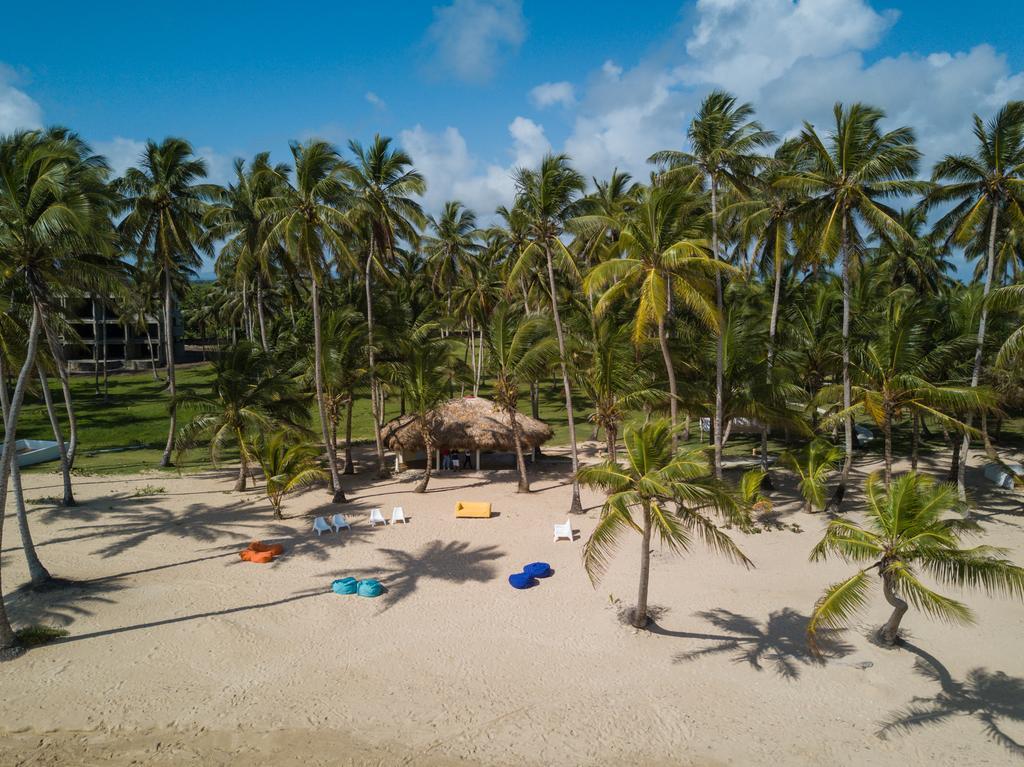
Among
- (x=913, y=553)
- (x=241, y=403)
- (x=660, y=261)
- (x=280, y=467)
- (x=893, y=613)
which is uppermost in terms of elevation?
(x=660, y=261)

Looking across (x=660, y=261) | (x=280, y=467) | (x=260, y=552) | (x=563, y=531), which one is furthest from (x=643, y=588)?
(x=280, y=467)

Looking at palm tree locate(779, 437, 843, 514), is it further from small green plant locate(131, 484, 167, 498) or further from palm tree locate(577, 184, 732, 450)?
small green plant locate(131, 484, 167, 498)

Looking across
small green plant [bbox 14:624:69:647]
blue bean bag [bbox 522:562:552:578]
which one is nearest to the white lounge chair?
blue bean bag [bbox 522:562:552:578]

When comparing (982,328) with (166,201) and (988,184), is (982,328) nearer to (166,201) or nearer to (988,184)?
(988,184)

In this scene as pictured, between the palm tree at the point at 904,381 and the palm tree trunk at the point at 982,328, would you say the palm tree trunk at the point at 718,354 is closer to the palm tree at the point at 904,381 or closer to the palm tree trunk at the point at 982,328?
the palm tree at the point at 904,381

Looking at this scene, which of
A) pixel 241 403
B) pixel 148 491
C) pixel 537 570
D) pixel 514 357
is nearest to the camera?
pixel 537 570

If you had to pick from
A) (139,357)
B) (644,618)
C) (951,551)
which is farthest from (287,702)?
(139,357)

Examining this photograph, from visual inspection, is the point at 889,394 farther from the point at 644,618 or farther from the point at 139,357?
the point at 139,357
